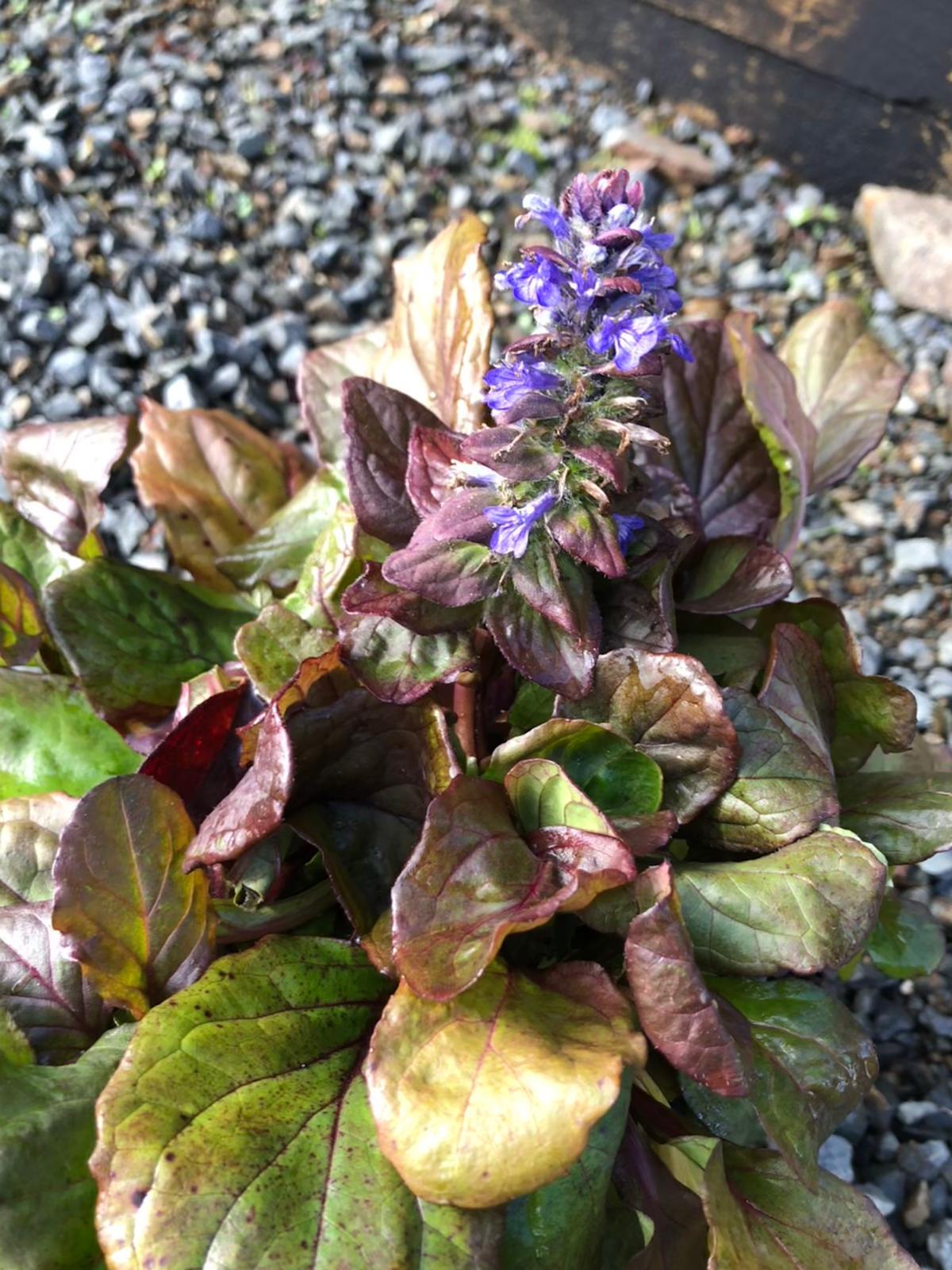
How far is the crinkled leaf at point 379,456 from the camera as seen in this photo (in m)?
1.32

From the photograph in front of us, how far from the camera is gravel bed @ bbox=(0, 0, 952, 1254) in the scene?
93.7 inches

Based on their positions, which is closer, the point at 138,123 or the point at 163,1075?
the point at 163,1075

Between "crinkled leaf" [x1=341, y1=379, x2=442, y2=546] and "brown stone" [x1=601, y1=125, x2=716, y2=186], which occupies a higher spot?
"crinkled leaf" [x1=341, y1=379, x2=442, y2=546]

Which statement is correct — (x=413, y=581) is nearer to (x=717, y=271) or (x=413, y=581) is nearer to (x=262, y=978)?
(x=262, y=978)

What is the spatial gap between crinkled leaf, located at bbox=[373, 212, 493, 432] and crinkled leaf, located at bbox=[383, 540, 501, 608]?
0.32 metres

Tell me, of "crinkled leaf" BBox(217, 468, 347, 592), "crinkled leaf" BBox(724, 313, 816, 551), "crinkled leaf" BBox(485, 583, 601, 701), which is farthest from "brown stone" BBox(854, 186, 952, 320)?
"crinkled leaf" BBox(485, 583, 601, 701)

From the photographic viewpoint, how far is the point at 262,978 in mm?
1208

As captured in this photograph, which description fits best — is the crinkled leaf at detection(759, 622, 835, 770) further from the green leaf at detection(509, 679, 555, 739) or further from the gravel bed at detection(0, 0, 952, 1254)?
the gravel bed at detection(0, 0, 952, 1254)

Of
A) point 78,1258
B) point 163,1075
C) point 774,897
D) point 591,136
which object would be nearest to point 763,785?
point 774,897

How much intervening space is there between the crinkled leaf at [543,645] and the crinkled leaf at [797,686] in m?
0.22

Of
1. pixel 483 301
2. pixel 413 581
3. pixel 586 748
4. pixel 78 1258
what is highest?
pixel 483 301

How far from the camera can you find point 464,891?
3.73ft

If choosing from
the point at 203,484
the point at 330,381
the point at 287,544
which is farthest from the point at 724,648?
the point at 203,484

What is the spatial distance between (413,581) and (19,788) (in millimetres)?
644
